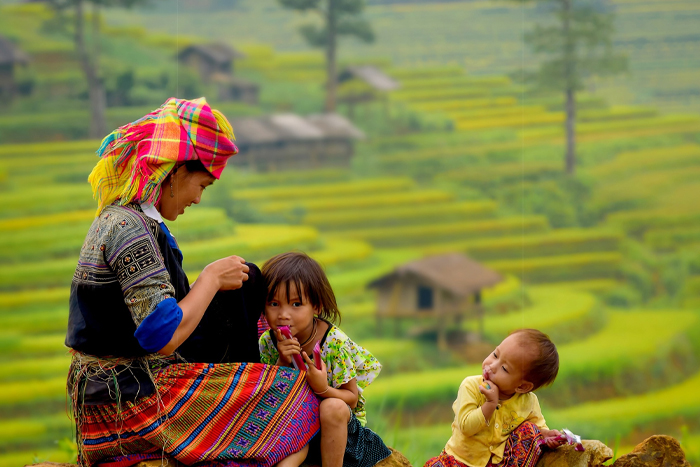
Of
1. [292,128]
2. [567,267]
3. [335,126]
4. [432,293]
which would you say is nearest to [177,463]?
[432,293]

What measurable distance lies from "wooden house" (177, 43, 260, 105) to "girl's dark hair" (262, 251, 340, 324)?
775 cm

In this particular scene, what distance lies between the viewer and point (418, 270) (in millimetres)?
9547

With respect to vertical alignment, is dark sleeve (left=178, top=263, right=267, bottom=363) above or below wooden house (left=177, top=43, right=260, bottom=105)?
below

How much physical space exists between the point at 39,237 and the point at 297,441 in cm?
765

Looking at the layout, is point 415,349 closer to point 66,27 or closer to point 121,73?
point 121,73

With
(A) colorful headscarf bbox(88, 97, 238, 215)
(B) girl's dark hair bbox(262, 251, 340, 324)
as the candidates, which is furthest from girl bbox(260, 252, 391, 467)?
(A) colorful headscarf bbox(88, 97, 238, 215)

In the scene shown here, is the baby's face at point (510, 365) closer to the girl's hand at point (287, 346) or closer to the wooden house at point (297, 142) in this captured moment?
the girl's hand at point (287, 346)

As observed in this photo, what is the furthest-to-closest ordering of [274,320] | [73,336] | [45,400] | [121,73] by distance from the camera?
[121,73] → [45,400] → [274,320] → [73,336]

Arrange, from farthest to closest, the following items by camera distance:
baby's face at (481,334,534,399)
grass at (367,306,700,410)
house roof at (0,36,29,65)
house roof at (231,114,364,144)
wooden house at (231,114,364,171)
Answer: wooden house at (231,114,364,171) < house roof at (231,114,364,144) < grass at (367,306,700,410) < house roof at (0,36,29,65) < baby's face at (481,334,534,399)

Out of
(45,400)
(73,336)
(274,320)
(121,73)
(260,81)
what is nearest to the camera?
(73,336)

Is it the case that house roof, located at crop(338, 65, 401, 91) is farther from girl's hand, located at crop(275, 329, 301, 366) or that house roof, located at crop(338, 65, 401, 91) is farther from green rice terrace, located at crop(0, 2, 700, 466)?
girl's hand, located at crop(275, 329, 301, 366)

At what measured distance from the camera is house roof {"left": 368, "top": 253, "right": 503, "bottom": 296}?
9547 millimetres

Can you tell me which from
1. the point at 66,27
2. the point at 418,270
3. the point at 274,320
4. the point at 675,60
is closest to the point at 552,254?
the point at 418,270

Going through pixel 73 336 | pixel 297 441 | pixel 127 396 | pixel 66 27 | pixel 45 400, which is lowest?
pixel 45 400
